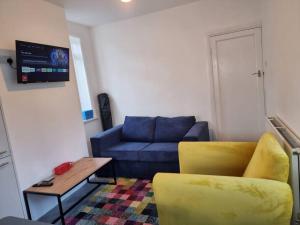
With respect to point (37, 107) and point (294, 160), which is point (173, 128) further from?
point (294, 160)

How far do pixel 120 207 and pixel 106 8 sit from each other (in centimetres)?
264

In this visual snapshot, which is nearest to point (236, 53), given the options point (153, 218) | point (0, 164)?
point (153, 218)

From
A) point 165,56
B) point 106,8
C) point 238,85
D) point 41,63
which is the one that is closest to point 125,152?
point 41,63

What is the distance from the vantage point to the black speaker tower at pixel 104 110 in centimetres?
406

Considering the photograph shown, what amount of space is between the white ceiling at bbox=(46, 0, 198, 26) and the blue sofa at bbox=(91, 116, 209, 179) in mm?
1679

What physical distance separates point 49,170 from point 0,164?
2.06ft

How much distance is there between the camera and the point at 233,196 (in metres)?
1.19

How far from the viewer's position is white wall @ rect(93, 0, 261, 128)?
332cm

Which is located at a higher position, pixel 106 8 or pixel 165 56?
pixel 106 8

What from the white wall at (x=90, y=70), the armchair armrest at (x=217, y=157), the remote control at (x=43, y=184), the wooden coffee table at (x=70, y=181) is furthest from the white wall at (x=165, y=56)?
the remote control at (x=43, y=184)

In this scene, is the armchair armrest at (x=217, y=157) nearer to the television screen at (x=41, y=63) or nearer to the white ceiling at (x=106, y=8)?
the television screen at (x=41, y=63)

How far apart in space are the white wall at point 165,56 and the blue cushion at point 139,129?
0.33 metres

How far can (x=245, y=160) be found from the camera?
5.80 feet

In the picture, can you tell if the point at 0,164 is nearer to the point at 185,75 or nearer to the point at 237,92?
the point at 185,75
